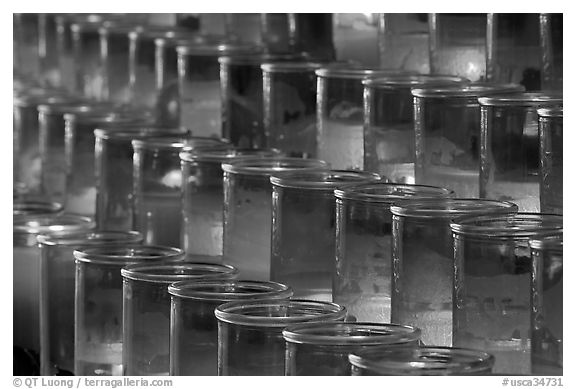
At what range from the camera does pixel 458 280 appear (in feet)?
3.16

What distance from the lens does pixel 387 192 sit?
1117 millimetres

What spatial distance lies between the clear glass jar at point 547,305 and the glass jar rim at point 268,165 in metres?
0.36

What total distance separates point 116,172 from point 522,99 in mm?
588

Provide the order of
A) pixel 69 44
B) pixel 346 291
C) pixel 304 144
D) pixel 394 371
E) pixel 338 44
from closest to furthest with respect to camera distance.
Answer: pixel 394 371 → pixel 346 291 → pixel 304 144 → pixel 338 44 → pixel 69 44

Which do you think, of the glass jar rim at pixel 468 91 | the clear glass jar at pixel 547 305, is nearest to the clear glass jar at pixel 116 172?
the glass jar rim at pixel 468 91

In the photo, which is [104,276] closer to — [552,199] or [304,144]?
[304,144]

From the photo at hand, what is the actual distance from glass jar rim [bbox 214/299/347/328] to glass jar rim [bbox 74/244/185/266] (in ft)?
0.68

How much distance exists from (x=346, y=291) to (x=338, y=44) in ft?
1.61

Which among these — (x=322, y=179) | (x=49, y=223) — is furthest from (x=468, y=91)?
(x=49, y=223)

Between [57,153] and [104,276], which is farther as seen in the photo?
[57,153]

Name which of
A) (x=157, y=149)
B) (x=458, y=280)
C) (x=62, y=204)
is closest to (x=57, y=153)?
(x=62, y=204)

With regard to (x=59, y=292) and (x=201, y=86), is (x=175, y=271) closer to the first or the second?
(x=59, y=292)

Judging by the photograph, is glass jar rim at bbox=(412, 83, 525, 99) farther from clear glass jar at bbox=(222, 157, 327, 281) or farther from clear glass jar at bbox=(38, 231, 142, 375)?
clear glass jar at bbox=(38, 231, 142, 375)
